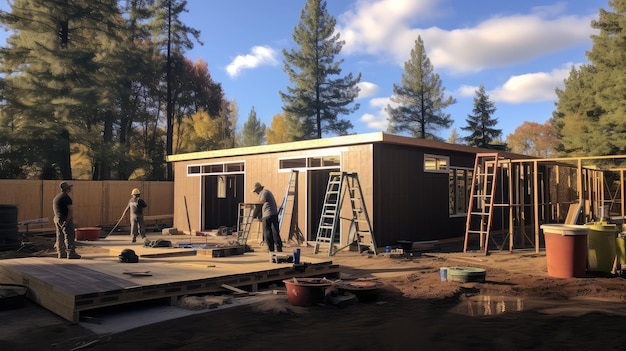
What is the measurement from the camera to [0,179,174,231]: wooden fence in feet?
57.0

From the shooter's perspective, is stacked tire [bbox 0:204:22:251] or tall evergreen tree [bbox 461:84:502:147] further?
tall evergreen tree [bbox 461:84:502:147]

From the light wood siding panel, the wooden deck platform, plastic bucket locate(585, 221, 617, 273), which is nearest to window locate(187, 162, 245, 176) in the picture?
the light wood siding panel

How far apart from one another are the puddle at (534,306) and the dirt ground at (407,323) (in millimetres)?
13

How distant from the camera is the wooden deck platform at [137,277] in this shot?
223 inches

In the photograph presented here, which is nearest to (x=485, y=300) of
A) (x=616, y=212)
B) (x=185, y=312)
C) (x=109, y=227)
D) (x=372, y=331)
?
(x=372, y=331)

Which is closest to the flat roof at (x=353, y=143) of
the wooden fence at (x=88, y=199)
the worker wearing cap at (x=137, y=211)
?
the worker wearing cap at (x=137, y=211)

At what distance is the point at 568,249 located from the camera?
8.05m

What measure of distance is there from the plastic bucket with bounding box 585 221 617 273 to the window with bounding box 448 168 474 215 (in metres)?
5.79

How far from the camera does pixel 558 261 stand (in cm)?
816

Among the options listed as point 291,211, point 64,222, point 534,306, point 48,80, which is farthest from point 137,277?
point 48,80

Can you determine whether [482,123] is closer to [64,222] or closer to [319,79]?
[319,79]

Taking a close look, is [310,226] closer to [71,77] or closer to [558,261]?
[558,261]

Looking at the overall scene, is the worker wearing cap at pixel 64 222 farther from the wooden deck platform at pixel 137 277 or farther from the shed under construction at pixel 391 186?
the shed under construction at pixel 391 186

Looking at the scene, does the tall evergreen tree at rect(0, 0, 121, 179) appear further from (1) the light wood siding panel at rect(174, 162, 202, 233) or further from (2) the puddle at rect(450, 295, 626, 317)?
(2) the puddle at rect(450, 295, 626, 317)
